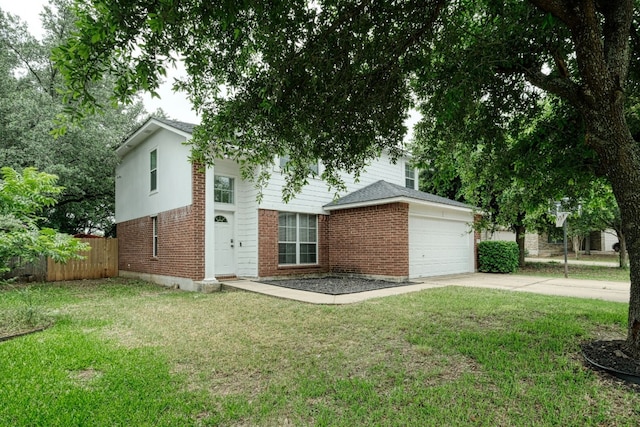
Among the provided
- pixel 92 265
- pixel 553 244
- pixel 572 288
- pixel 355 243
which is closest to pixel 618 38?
pixel 572 288

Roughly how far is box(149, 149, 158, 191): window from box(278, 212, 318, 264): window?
464cm

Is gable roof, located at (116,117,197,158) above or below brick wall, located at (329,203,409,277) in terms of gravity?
above

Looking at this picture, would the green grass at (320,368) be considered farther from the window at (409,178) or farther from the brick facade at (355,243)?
the window at (409,178)

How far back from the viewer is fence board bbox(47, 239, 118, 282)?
13617 millimetres

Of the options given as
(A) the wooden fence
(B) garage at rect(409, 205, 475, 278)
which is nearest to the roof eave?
(B) garage at rect(409, 205, 475, 278)

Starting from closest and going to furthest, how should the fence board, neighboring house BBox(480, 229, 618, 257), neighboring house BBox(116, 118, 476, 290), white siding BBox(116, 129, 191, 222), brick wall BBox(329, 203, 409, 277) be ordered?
neighboring house BBox(116, 118, 476, 290) < white siding BBox(116, 129, 191, 222) < brick wall BBox(329, 203, 409, 277) < the fence board < neighboring house BBox(480, 229, 618, 257)

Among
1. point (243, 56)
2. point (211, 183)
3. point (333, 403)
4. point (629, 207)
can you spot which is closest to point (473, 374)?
point (333, 403)

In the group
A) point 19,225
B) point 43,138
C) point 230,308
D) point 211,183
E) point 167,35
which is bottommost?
point 230,308

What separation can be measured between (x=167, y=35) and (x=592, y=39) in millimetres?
4585

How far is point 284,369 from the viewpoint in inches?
157

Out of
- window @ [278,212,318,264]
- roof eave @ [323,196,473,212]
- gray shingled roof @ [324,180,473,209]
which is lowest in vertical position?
window @ [278,212,318,264]

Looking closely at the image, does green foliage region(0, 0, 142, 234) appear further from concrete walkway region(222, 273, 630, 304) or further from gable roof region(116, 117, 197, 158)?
concrete walkway region(222, 273, 630, 304)

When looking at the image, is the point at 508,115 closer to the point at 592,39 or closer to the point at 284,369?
the point at 592,39

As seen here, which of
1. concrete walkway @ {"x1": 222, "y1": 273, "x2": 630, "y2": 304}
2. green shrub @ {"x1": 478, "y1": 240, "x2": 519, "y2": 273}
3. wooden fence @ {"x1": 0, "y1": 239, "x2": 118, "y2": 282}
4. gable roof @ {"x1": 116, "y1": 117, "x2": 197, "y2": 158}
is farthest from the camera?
green shrub @ {"x1": 478, "y1": 240, "x2": 519, "y2": 273}
